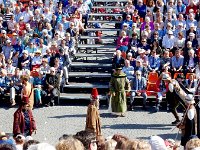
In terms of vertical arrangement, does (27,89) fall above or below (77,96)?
above

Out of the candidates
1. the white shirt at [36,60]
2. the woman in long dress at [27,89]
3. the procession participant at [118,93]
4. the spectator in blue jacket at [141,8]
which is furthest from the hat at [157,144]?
the spectator in blue jacket at [141,8]

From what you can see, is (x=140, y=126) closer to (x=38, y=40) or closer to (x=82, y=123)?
(x=82, y=123)

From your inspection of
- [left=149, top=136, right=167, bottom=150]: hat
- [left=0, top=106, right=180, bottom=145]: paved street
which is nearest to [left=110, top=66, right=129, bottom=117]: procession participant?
[left=0, top=106, right=180, bottom=145]: paved street

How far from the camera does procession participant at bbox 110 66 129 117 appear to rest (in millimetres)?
18734

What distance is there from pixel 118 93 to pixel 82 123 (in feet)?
4.93

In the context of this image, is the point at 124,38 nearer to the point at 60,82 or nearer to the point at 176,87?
the point at 60,82

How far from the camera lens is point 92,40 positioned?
2378cm

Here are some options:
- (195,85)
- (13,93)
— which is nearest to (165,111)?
(195,85)

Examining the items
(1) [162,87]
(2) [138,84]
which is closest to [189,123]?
(1) [162,87]

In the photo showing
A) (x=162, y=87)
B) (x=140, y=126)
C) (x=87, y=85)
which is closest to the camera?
(x=140, y=126)

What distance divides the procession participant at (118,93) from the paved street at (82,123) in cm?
26

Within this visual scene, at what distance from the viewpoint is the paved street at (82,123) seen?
56.4 feet

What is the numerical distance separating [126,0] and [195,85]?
799cm

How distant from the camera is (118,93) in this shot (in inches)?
741
